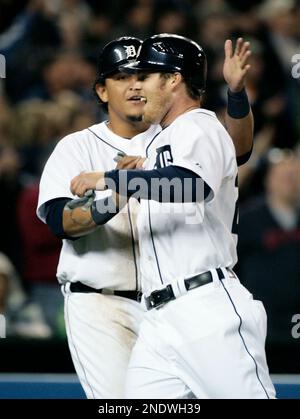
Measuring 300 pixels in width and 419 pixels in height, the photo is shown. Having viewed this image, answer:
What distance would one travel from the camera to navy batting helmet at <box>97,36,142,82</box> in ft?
12.0

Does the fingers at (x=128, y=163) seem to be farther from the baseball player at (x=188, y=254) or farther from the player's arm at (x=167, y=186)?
the player's arm at (x=167, y=186)

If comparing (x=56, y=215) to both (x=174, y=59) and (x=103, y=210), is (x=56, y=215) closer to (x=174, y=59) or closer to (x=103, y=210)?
(x=103, y=210)

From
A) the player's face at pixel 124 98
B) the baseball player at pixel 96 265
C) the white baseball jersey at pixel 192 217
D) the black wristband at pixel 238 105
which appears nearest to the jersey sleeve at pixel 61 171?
the baseball player at pixel 96 265

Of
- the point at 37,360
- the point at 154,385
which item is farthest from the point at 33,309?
the point at 154,385

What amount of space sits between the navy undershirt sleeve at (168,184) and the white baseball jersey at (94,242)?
21.1 inches

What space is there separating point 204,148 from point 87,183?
0.37 meters

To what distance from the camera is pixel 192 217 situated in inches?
122

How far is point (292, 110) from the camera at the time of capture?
19.2ft

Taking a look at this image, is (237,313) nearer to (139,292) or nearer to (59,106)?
(139,292)

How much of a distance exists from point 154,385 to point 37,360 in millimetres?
1831

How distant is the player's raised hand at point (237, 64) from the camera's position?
336 cm

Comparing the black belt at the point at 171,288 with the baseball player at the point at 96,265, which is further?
the baseball player at the point at 96,265

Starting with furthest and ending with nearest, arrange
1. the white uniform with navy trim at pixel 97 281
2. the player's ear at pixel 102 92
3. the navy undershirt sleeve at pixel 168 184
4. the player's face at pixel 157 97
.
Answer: the player's ear at pixel 102 92, the white uniform with navy trim at pixel 97 281, the player's face at pixel 157 97, the navy undershirt sleeve at pixel 168 184

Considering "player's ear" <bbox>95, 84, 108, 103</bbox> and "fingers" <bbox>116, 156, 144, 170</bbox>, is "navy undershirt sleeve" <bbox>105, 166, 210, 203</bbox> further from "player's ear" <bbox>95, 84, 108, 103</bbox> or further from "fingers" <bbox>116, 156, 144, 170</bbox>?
"player's ear" <bbox>95, 84, 108, 103</bbox>
